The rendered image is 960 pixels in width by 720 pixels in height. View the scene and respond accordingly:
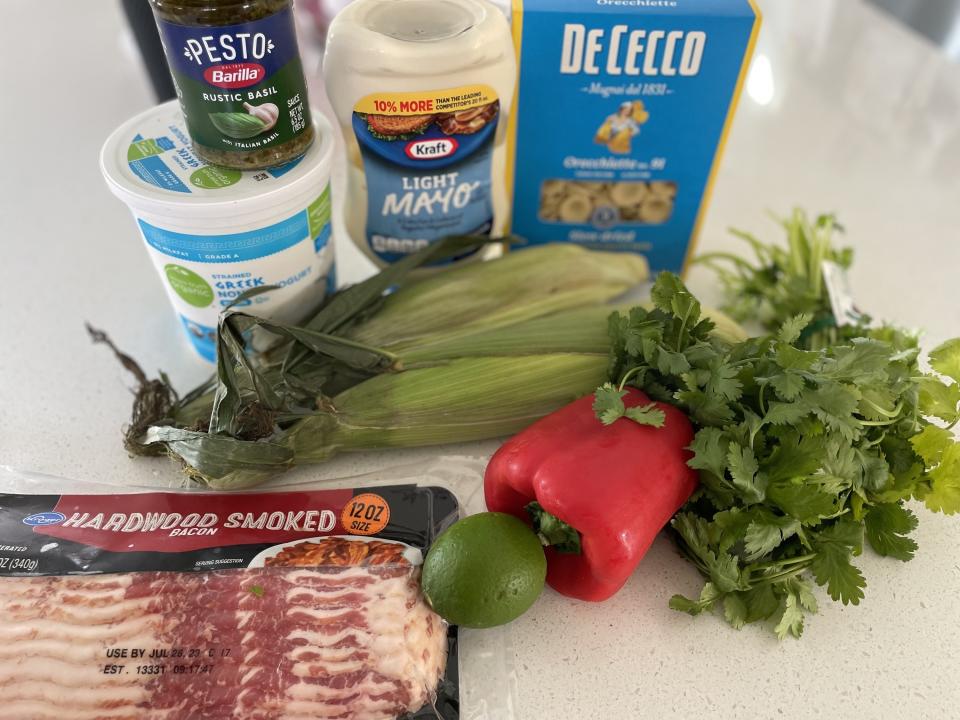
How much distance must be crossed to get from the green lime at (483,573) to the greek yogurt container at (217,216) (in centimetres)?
40

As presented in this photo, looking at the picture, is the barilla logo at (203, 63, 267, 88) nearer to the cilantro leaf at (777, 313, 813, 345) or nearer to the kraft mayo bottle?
the kraft mayo bottle

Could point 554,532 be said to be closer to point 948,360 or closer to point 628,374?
point 628,374

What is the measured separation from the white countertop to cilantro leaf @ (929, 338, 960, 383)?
21 centimetres

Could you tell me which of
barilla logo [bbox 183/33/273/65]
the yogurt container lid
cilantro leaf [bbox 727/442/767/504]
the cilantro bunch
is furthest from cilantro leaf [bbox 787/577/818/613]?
barilla logo [bbox 183/33/273/65]

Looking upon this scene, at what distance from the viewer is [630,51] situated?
3.25ft

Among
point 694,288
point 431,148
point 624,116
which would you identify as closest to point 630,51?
point 624,116

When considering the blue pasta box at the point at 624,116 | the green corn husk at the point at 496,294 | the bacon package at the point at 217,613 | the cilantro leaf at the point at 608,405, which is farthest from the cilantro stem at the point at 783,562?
the blue pasta box at the point at 624,116

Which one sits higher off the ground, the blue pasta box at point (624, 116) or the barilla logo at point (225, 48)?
the barilla logo at point (225, 48)

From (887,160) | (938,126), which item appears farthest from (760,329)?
(938,126)

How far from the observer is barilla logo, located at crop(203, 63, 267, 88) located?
80 cm

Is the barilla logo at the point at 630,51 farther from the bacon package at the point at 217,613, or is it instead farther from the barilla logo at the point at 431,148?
the bacon package at the point at 217,613

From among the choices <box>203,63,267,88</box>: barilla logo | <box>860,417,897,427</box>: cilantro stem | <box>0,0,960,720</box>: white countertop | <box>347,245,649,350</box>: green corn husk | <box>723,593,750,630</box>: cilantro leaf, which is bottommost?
<box>0,0,960,720</box>: white countertop

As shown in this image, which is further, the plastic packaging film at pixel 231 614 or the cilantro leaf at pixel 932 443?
the cilantro leaf at pixel 932 443

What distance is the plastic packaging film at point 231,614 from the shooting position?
704 mm
